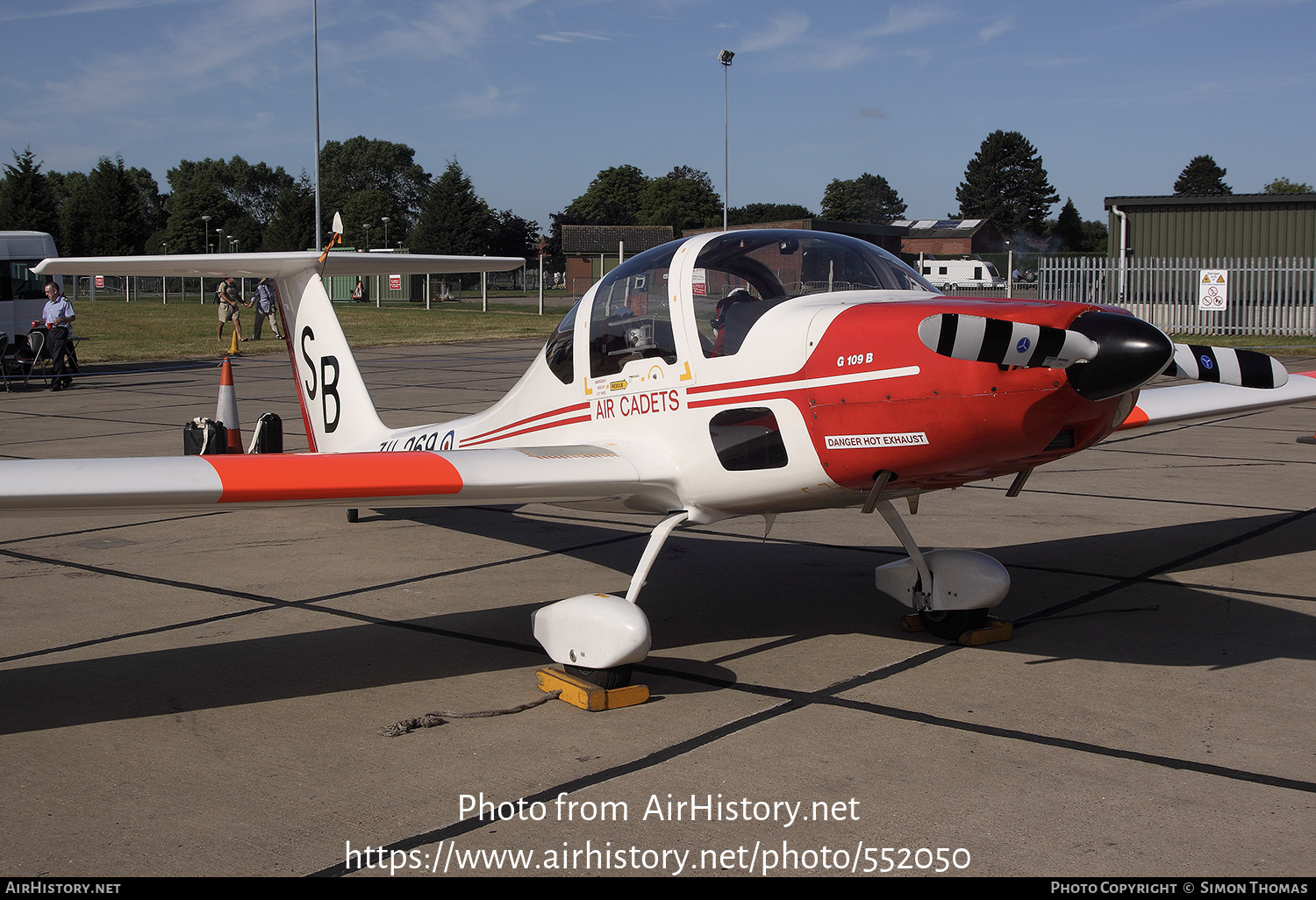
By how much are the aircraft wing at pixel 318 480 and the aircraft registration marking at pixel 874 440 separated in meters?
1.08

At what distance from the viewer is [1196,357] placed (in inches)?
196

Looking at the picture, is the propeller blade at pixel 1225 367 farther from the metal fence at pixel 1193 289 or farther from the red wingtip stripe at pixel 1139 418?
the metal fence at pixel 1193 289

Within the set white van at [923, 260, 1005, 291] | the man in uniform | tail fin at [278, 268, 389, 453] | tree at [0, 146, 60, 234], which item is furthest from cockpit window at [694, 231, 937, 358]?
tree at [0, 146, 60, 234]

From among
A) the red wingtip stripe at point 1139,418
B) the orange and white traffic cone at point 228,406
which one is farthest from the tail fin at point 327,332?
the red wingtip stripe at point 1139,418

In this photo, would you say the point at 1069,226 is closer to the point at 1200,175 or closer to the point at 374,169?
the point at 1200,175

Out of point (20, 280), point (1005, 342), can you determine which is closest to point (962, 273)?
point (20, 280)

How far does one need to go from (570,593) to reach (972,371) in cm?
328

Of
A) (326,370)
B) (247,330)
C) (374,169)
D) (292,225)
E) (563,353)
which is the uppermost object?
(374,169)

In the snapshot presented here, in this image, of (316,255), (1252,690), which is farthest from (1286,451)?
(316,255)

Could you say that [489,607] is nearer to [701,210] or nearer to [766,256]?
[766,256]

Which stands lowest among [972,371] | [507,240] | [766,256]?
[972,371]

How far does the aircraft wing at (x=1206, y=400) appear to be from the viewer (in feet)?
25.2

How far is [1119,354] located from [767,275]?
1.93 m

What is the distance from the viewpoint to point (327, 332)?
8.88 meters
